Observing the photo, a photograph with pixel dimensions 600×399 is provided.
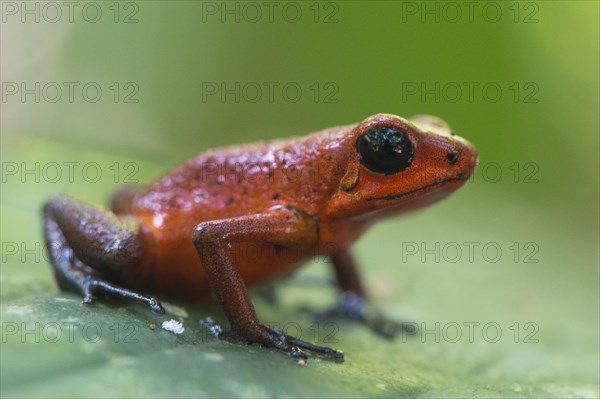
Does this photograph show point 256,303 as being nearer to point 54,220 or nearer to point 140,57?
point 54,220

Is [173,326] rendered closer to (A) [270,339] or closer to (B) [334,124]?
(A) [270,339]

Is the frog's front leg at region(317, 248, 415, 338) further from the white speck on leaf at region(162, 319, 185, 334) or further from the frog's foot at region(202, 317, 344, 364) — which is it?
the white speck on leaf at region(162, 319, 185, 334)

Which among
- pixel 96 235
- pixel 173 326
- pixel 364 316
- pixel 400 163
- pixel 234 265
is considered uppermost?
pixel 400 163

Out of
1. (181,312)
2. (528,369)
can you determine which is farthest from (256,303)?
(528,369)

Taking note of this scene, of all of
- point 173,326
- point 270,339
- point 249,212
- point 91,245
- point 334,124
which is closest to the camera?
point 173,326

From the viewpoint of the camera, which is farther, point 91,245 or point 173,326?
point 91,245

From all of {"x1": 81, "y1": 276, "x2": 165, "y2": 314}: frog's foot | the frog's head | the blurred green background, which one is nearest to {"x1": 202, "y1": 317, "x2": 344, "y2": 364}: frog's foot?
the blurred green background

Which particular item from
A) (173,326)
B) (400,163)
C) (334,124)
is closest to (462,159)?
(400,163)
